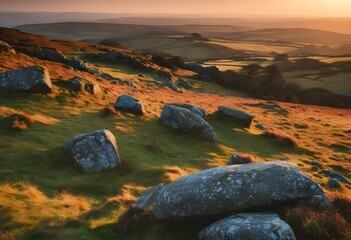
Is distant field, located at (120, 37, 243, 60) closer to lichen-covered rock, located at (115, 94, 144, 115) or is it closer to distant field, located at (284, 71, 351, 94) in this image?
distant field, located at (284, 71, 351, 94)

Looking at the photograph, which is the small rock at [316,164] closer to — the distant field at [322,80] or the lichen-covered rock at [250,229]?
the lichen-covered rock at [250,229]

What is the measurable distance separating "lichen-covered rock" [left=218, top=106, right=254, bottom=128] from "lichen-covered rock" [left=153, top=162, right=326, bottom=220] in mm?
22861

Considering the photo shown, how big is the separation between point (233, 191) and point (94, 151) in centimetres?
983

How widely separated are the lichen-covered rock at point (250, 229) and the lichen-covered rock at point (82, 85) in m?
24.6

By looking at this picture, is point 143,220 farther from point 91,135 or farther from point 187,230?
point 91,135

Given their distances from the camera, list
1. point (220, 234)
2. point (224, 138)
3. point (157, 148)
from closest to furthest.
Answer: point (220, 234)
point (157, 148)
point (224, 138)

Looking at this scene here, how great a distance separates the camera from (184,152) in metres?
23.4

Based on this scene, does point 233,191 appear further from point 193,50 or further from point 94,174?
point 193,50

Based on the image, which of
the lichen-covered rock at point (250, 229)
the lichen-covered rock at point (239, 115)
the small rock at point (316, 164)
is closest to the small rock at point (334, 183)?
the small rock at point (316, 164)

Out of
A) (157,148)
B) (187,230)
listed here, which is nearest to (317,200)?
(187,230)

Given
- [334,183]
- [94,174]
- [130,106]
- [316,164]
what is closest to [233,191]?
[94,174]

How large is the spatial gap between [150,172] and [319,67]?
11313cm

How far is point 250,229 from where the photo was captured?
8.64 m

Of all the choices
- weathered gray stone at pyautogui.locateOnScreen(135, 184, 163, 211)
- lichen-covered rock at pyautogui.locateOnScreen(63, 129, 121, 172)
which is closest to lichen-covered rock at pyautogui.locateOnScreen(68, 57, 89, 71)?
lichen-covered rock at pyautogui.locateOnScreen(63, 129, 121, 172)
